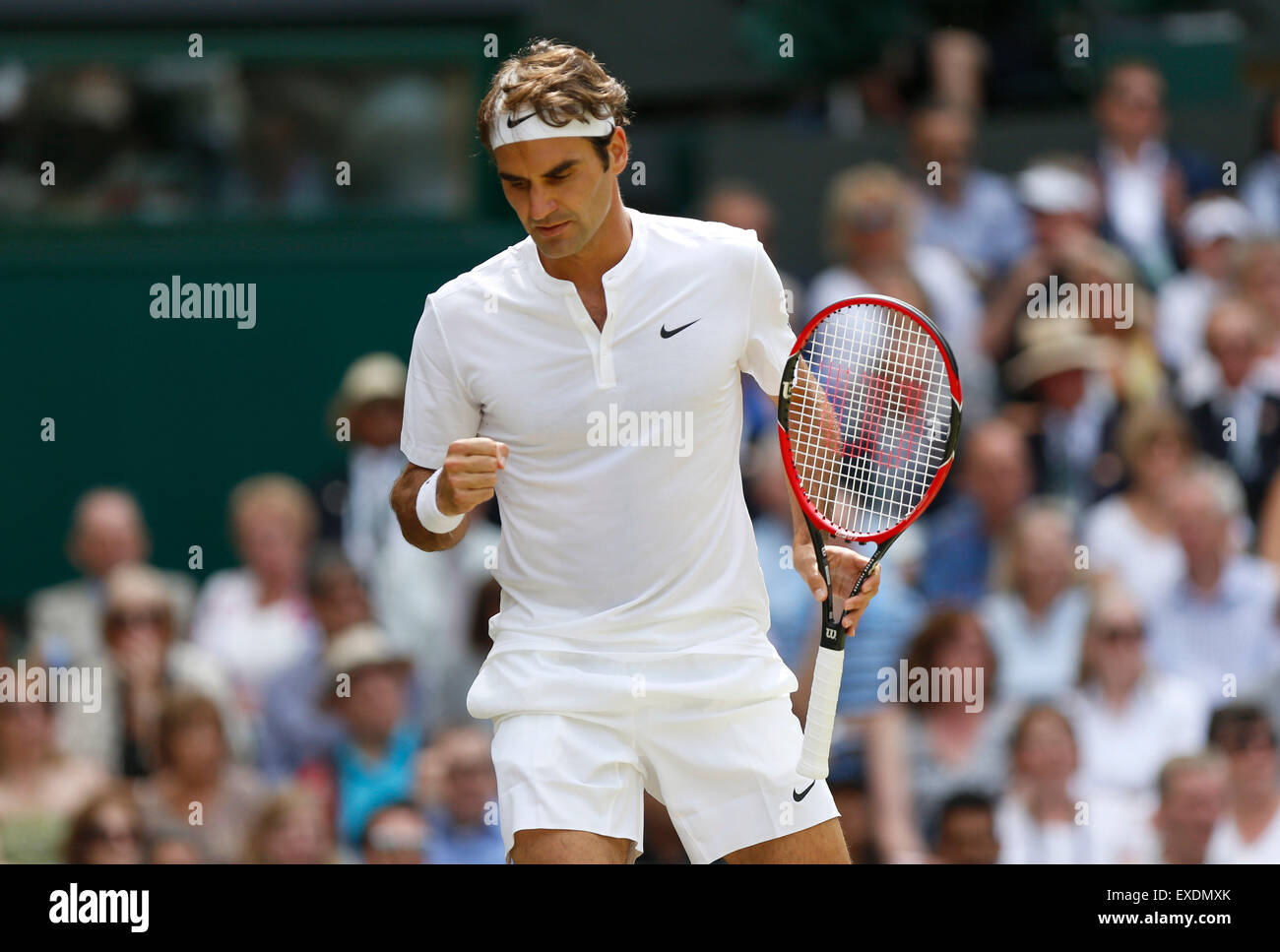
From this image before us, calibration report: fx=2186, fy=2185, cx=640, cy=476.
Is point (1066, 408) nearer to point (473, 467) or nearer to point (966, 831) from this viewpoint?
point (966, 831)

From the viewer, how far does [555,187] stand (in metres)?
3.89

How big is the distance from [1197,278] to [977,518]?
1.58m

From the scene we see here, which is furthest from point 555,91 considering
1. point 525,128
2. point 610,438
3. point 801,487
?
point 801,487

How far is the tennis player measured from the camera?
3920 millimetres

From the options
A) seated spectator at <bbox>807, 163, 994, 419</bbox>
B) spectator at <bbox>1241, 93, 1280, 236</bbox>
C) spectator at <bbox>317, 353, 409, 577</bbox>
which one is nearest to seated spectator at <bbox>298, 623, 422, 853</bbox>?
spectator at <bbox>317, 353, 409, 577</bbox>

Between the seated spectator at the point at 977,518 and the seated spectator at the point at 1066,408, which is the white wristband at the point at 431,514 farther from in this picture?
the seated spectator at the point at 1066,408

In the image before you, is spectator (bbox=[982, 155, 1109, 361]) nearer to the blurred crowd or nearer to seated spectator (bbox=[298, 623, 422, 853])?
the blurred crowd

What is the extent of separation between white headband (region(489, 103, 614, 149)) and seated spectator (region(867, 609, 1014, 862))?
9.70ft

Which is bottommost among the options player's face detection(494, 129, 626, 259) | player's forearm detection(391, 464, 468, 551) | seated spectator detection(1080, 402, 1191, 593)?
seated spectator detection(1080, 402, 1191, 593)

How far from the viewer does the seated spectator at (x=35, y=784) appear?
6.40 metres

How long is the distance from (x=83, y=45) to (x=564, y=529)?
16.8 feet

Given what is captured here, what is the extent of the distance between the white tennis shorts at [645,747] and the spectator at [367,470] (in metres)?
3.10

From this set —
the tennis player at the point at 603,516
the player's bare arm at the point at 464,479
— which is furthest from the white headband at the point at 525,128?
the player's bare arm at the point at 464,479

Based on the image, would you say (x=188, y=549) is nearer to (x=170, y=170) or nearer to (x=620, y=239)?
(x=170, y=170)
